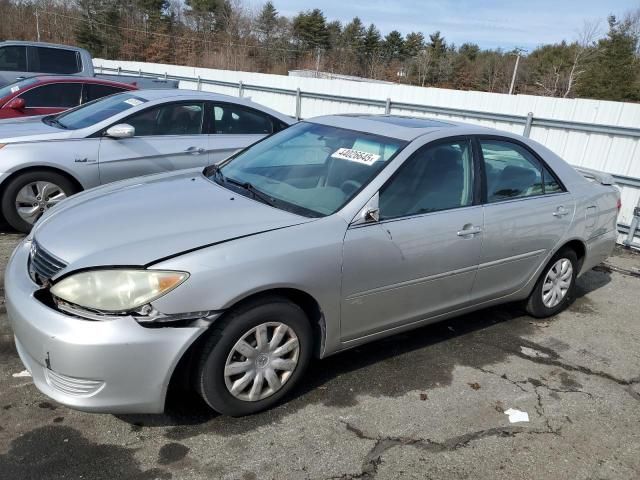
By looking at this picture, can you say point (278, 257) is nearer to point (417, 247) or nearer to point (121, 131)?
point (417, 247)

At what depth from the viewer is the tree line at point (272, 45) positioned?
59.3 m

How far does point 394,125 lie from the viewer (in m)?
3.77

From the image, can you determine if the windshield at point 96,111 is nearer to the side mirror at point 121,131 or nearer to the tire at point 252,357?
the side mirror at point 121,131

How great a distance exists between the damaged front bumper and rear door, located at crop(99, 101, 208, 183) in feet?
10.7

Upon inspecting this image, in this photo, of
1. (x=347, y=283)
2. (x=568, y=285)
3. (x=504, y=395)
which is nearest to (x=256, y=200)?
(x=347, y=283)

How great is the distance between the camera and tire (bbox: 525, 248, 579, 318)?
14.3ft

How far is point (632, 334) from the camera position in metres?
4.48

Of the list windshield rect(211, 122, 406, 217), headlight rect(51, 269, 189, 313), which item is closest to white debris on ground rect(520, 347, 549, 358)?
windshield rect(211, 122, 406, 217)

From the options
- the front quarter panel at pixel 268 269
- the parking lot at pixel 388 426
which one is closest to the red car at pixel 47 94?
Answer: the parking lot at pixel 388 426

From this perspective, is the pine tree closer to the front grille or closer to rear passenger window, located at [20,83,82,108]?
rear passenger window, located at [20,83,82,108]

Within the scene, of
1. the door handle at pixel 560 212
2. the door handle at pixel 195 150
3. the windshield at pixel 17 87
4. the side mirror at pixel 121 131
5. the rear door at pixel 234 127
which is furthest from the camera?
the windshield at pixel 17 87

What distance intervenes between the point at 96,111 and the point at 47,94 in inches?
A: 92.0

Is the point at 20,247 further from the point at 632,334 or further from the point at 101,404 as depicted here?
the point at 632,334

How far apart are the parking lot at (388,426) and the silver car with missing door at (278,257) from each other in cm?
22
